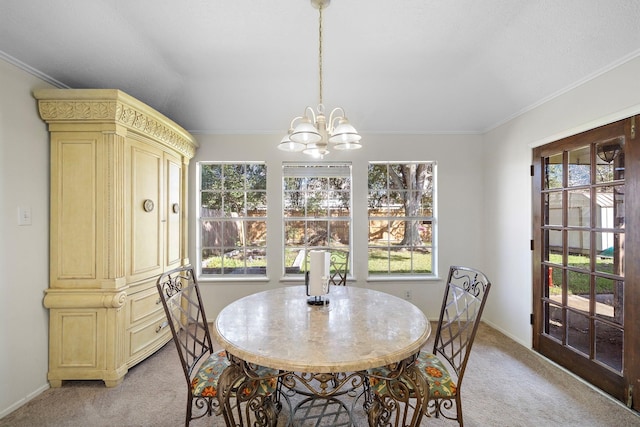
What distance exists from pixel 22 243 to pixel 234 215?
6.16 ft

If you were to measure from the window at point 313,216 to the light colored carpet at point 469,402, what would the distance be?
170 centimetres

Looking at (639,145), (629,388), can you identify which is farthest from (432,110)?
(629,388)

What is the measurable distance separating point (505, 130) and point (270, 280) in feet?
10.6

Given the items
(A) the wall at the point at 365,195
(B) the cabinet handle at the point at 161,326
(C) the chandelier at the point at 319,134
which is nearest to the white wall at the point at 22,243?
(B) the cabinet handle at the point at 161,326

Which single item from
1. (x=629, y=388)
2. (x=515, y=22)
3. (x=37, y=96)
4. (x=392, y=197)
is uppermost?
(x=515, y=22)

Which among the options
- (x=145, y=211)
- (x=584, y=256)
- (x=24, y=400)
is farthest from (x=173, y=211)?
(x=584, y=256)

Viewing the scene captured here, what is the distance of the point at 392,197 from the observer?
11.8ft

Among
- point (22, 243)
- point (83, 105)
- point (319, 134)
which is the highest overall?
point (83, 105)

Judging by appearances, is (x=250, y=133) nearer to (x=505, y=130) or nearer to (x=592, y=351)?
(x=505, y=130)

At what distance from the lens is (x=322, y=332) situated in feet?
4.55

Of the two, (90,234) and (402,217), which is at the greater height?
(402,217)

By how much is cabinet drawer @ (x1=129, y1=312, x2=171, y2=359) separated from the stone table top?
123 centimetres

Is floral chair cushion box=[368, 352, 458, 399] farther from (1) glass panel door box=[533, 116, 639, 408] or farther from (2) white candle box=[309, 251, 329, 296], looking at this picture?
(1) glass panel door box=[533, 116, 639, 408]

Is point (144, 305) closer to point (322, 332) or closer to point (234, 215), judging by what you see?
point (234, 215)
